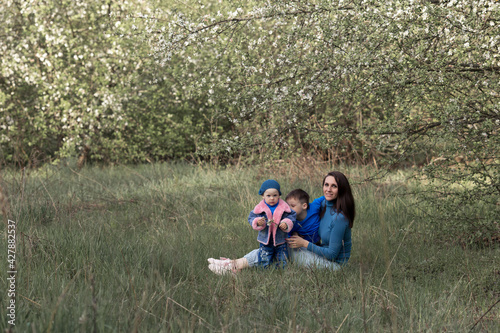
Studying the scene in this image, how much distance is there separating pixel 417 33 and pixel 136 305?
10.8 feet

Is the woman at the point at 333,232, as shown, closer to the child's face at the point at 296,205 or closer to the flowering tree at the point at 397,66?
the child's face at the point at 296,205

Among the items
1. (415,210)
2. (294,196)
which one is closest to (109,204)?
(294,196)

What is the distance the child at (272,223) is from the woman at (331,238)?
0.09 meters

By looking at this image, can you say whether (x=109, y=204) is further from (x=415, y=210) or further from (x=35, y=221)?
(x=415, y=210)

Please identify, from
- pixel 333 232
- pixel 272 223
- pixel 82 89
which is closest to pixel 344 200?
pixel 333 232

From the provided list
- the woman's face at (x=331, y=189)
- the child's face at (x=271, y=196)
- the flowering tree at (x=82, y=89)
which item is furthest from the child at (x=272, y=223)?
the flowering tree at (x=82, y=89)

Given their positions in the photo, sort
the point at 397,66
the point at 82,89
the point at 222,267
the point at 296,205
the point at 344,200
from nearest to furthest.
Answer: the point at 222,267 < the point at 344,200 < the point at 296,205 < the point at 397,66 < the point at 82,89

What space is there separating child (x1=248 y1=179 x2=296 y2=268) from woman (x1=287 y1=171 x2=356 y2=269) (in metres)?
0.11

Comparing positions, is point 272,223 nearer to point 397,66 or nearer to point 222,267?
point 222,267

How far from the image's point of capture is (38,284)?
319 centimetres

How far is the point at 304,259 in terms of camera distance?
4.23m

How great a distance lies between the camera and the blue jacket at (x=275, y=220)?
409 centimetres

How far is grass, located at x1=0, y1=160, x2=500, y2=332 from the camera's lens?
2.72 m

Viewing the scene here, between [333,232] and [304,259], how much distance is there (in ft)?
1.09
